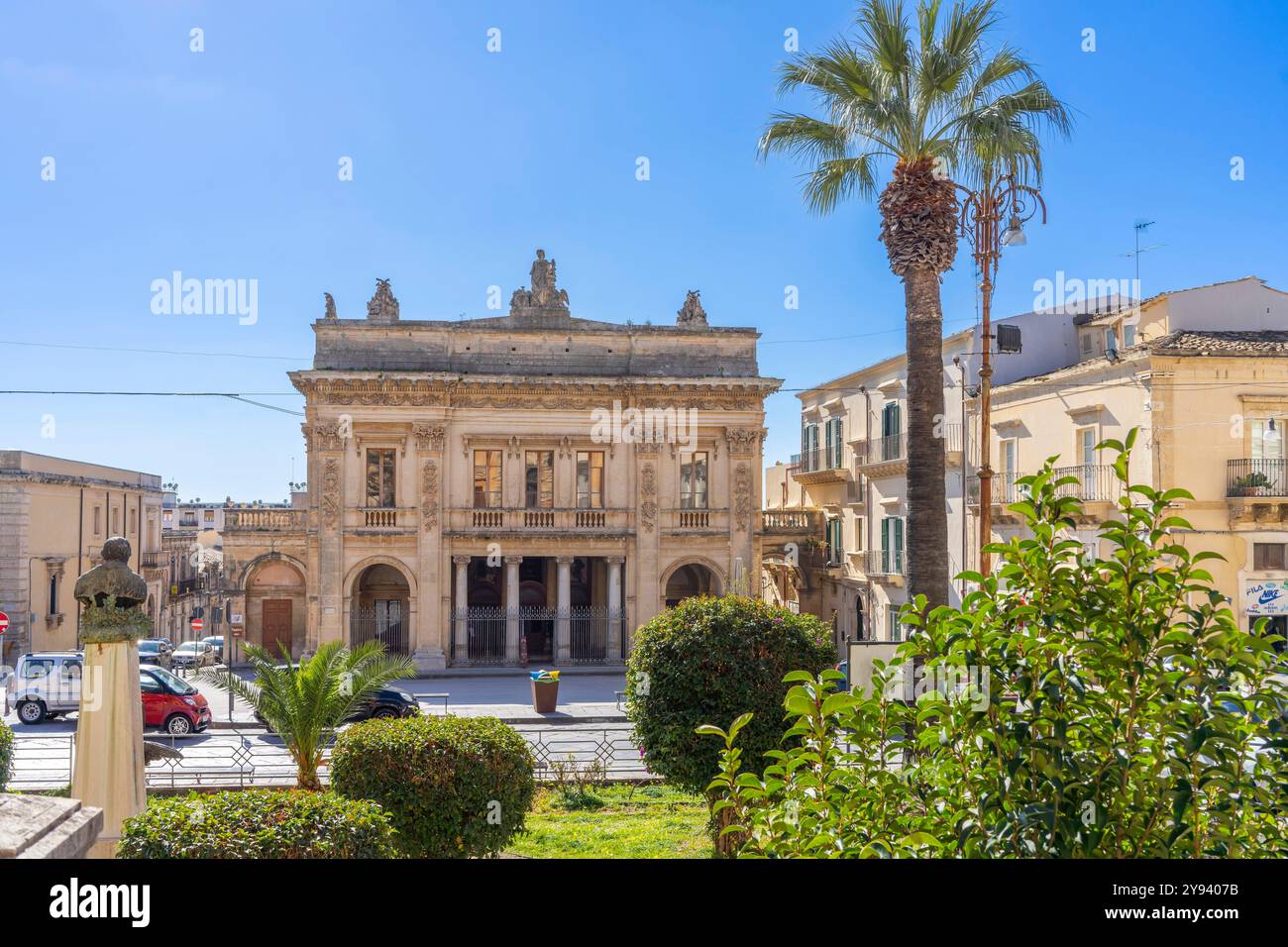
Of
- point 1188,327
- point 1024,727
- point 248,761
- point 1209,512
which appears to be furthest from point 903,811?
point 1188,327

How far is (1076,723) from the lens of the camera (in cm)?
365

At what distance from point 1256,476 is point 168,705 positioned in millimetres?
24437

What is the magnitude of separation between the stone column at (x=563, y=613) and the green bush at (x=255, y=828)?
25.8 metres

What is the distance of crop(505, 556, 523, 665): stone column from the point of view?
33.1 meters

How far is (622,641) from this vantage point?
33.5m

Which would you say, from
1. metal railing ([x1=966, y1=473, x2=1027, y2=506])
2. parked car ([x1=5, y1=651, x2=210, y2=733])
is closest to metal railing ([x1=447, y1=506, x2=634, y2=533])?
metal railing ([x1=966, y1=473, x2=1027, y2=506])

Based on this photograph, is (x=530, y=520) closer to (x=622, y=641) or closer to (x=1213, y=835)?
(x=622, y=641)

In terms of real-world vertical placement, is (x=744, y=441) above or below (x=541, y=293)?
below

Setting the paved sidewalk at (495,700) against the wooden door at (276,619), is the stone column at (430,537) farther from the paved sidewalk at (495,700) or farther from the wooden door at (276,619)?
the wooden door at (276,619)

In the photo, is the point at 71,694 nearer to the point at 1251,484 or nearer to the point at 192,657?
the point at 192,657

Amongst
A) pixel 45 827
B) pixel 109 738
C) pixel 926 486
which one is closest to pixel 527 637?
pixel 926 486

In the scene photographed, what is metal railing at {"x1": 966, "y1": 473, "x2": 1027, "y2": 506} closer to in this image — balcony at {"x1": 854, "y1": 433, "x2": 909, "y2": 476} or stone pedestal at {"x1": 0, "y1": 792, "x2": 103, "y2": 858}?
balcony at {"x1": 854, "y1": 433, "x2": 909, "y2": 476}

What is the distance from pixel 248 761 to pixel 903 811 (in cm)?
1570
